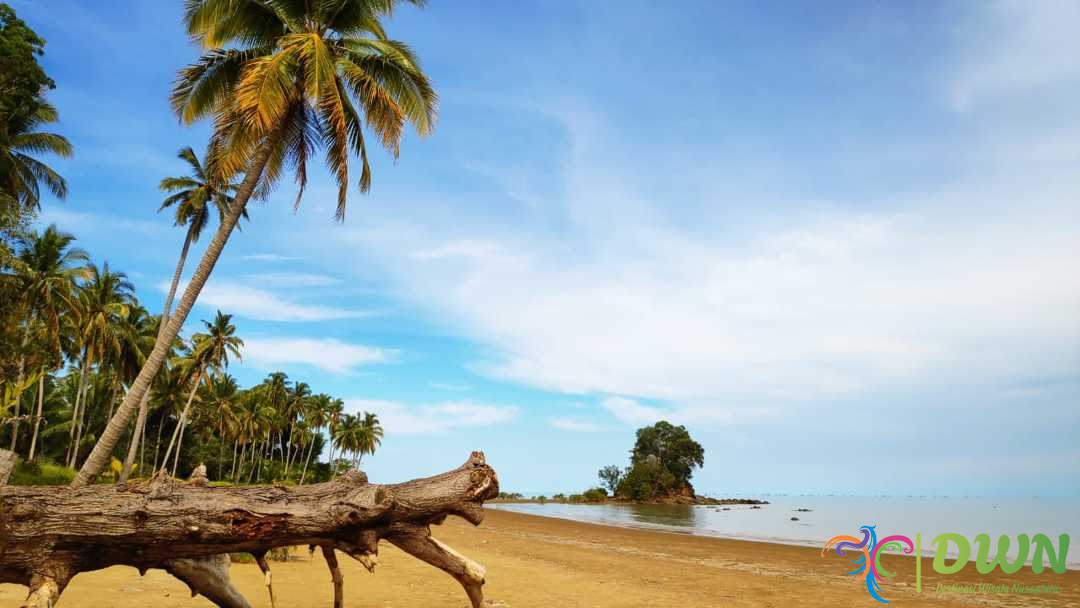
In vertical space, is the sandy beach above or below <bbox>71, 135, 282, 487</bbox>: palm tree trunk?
below

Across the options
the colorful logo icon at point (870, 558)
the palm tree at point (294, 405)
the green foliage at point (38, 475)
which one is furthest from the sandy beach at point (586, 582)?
the palm tree at point (294, 405)

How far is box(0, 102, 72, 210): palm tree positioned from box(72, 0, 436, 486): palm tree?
12507mm

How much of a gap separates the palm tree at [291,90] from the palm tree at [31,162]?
12.5 m

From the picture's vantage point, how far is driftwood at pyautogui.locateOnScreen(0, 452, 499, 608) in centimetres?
515

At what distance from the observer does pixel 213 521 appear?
539 centimetres

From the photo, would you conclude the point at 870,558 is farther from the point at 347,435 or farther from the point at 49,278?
the point at 347,435

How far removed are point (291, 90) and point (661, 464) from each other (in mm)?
93406

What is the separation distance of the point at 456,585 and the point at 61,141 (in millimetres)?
23871

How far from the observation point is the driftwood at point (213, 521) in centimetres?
515

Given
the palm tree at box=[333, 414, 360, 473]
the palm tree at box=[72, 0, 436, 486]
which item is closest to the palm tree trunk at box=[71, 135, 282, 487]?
the palm tree at box=[72, 0, 436, 486]

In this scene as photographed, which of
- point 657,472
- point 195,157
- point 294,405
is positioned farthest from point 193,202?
point 657,472

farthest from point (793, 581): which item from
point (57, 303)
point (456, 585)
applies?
point (57, 303)

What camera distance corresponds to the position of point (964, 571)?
18906 mm

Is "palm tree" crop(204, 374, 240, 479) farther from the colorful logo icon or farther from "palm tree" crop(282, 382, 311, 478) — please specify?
the colorful logo icon
